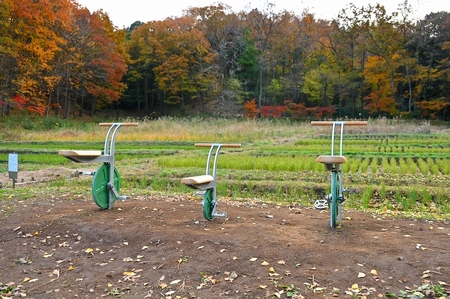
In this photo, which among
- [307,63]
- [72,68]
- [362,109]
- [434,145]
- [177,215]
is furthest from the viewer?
[307,63]

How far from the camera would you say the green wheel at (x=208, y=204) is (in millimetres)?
5027

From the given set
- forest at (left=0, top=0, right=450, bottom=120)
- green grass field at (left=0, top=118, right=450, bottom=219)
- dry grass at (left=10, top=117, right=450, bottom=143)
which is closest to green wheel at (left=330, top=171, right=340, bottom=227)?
green grass field at (left=0, top=118, right=450, bottom=219)

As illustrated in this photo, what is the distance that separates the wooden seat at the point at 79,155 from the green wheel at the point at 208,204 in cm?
136

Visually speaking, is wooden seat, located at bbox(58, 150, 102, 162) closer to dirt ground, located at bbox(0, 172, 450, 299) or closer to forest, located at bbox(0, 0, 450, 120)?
dirt ground, located at bbox(0, 172, 450, 299)

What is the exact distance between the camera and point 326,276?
3.57 meters

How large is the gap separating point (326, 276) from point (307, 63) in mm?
39197

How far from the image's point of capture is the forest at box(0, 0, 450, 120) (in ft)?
97.8

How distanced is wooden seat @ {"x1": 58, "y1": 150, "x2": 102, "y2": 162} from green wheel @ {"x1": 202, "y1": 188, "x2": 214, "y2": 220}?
136 centimetres

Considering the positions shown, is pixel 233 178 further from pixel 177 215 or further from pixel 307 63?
pixel 307 63

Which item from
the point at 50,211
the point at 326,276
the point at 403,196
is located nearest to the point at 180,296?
the point at 326,276

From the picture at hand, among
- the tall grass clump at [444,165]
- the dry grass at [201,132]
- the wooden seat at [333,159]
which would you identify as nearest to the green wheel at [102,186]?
the wooden seat at [333,159]

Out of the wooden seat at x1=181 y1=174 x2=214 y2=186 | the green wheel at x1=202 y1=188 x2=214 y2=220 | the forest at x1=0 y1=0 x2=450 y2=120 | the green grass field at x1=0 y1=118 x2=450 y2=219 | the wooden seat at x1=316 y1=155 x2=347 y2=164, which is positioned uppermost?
the forest at x1=0 y1=0 x2=450 y2=120

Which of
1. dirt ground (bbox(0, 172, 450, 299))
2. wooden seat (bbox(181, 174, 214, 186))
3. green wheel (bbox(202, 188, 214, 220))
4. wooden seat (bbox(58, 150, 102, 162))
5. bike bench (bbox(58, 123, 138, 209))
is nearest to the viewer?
dirt ground (bbox(0, 172, 450, 299))

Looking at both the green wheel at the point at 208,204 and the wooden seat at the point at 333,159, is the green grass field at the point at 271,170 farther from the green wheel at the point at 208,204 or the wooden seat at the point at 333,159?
the green wheel at the point at 208,204
